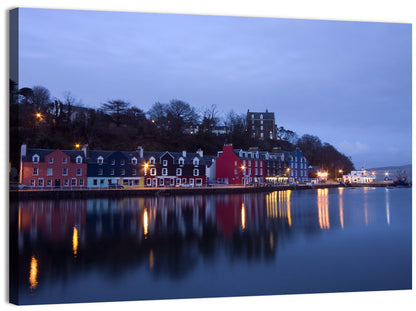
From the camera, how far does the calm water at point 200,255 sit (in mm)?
7848

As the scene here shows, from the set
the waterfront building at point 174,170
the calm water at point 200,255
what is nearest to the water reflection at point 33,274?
the calm water at point 200,255

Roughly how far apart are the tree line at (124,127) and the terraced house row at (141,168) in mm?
2219

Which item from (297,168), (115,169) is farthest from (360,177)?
(115,169)

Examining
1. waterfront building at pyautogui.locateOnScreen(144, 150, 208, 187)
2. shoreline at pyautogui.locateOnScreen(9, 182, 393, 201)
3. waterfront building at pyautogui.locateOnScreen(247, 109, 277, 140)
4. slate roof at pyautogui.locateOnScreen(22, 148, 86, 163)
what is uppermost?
waterfront building at pyautogui.locateOnScreen(247, 109, 277, 140)

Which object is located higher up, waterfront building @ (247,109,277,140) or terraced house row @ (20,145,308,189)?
waterfront building @ (247,109,277,140)

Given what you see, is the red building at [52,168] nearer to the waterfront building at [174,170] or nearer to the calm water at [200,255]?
the waterfront building at [174,170]

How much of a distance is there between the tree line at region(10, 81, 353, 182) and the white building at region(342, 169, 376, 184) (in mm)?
18192

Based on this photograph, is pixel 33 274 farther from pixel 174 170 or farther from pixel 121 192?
pixel 174 170

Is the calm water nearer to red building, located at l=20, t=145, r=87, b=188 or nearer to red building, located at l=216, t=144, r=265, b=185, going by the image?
red building, located at l=20, t=145, r=87, b=188

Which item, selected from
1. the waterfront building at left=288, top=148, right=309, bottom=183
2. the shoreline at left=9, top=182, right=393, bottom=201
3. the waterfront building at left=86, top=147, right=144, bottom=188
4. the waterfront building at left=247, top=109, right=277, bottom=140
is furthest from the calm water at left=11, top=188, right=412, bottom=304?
the waterfront building at left=247, top=109, right=277, bottom=140

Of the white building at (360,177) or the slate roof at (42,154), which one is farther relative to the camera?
the white building at (360,177)

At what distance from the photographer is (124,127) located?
3525cm

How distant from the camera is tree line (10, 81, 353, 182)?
28844mm

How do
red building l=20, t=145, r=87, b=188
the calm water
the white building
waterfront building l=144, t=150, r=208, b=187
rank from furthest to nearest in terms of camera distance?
the white building → waterfront building l=144, t=150, r=208, b=187 → red building l=20, t=145, r=87, b=188 → the calm water
